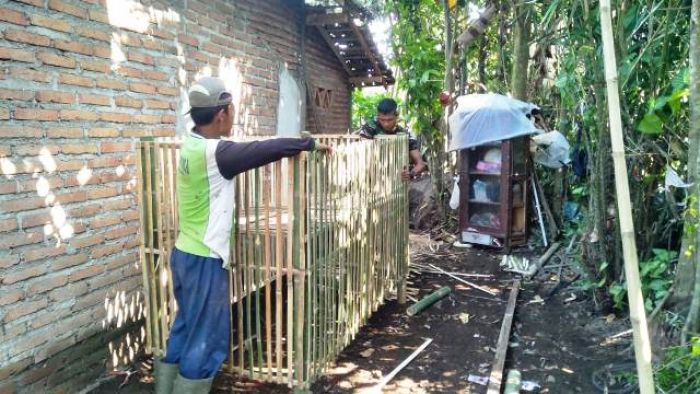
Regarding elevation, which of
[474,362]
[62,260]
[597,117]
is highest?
[597,117]

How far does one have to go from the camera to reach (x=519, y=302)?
534 cm

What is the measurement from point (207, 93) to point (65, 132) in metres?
1.19

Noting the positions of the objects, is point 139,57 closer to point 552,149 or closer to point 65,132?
point 65,132

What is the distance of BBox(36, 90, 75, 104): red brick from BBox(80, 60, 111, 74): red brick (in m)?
0.25

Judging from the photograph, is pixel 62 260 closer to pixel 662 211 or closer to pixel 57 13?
pixel 57 13

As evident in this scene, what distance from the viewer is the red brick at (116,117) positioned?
3.59 metres

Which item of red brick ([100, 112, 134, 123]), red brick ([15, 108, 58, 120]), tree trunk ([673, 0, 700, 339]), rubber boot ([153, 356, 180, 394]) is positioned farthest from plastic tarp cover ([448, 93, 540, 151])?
red brick ([15, 108, 58, 120])

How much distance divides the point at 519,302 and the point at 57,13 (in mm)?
4881

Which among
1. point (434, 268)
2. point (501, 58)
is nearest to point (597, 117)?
point (434, 268)

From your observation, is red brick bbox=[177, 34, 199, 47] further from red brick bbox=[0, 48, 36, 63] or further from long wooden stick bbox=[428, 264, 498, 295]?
long wooden stick bbox=[428, 264, 498, 295]

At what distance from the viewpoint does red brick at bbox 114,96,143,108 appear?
3717 millimetres

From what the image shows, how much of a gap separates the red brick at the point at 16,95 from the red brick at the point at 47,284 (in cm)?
113

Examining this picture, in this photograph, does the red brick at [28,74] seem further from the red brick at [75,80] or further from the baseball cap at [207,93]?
the baseball cap at [207,93]

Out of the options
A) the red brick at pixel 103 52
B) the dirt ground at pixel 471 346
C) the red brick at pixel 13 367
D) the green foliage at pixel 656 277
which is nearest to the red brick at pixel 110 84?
the red brick at pixel 103 52
